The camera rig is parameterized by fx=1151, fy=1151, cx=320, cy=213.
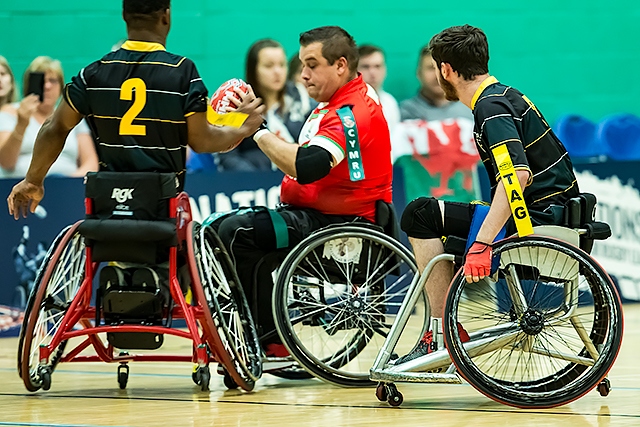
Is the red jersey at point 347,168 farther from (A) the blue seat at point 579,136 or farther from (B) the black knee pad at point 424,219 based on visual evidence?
(A) the blue seat at point 579,136

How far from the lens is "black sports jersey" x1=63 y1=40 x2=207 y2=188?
14.1 ft

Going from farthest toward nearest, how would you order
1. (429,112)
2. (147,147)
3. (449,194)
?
(429,112)
(449,194)
(147,147)

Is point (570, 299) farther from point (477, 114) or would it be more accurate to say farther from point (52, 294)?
point (52, 294)

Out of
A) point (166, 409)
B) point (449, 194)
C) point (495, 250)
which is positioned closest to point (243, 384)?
point (166, 409)

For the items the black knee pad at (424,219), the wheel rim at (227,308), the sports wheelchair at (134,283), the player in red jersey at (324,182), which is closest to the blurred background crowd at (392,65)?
the player in red jersey at (324,182)

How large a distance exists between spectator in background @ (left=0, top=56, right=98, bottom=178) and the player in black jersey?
2.68 m

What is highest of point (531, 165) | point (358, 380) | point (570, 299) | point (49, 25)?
point (49, 25)

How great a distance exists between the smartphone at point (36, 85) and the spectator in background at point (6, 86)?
10 cm

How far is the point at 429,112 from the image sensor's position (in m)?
8.41

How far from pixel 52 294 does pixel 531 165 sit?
1.83 m

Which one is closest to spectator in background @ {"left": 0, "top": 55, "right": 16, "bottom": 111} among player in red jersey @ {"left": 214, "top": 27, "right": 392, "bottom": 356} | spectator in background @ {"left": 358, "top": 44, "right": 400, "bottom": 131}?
spectator in background @ {"left": 358, "top": 44, "right": 400, "bottom": 131}

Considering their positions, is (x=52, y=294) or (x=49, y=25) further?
(x=49, y=25)

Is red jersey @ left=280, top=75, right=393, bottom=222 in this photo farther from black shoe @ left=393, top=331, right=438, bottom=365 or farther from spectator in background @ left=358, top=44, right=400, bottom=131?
spectator in background @ left=358, top=44, right=400, bottom=131

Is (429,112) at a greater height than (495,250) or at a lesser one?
greater
